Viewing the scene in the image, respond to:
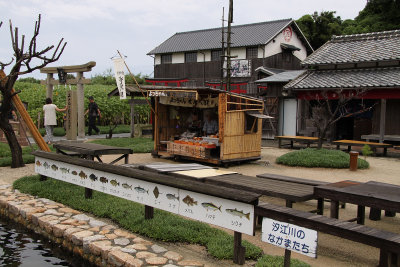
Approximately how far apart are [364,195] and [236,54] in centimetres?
2388

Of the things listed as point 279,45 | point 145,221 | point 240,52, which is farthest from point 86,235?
point 279,45

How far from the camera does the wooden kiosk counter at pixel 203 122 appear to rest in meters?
12.0

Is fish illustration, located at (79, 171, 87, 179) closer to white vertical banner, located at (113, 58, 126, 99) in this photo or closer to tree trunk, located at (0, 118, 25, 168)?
tree trunk, located at (0, 118, 25, 168)

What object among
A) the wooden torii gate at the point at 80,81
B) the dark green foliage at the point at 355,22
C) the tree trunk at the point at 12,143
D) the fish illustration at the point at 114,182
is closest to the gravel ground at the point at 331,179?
the tree trunk at the point at 12,143

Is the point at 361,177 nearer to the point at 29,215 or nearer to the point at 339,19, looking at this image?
the point at 29,215

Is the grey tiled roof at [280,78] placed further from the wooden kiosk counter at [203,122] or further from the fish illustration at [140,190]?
the fish illustration at [140,190]

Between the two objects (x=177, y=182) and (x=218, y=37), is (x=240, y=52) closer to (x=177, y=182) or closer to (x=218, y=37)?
(x=218, y=37)

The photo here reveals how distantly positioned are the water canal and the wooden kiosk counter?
6390 mm

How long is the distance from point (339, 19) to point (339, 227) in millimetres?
35647

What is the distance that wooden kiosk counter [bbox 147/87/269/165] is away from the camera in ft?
39.3

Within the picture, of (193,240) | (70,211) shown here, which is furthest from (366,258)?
(70,211)

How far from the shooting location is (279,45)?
28.3 meters

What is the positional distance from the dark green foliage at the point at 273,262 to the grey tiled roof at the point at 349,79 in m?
12.6

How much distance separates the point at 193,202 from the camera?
504cm
